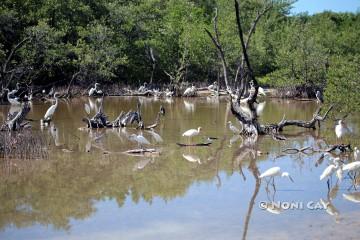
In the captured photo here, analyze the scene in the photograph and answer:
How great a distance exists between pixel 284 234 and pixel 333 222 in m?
1.04

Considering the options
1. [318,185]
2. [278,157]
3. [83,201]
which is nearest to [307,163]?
[278,157]

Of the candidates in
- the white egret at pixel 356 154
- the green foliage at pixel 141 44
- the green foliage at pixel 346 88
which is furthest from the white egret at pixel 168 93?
the white egret at pixel 356 154

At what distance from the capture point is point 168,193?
424 inches

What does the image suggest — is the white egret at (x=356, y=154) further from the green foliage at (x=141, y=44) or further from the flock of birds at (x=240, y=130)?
the green foliage at (x=141, y=44)

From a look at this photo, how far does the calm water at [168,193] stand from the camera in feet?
27.9

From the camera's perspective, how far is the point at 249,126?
17.1 m

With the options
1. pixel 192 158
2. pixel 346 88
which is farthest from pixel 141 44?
pixel 192 158

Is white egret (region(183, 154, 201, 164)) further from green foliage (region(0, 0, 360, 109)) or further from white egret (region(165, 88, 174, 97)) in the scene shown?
white egret (region(165, 88, 174, 97))

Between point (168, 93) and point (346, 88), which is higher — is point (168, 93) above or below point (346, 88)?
below

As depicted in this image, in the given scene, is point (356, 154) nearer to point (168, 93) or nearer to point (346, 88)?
point (346, 88)

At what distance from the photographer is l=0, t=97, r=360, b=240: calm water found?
335 inches

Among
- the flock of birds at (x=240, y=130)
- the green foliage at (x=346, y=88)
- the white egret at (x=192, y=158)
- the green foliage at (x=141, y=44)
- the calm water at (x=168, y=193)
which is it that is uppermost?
the green foliage at (x=141, y=44)

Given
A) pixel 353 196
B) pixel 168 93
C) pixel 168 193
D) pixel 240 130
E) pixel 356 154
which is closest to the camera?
pixel 353 196

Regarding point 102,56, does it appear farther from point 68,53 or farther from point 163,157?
point 163,157
